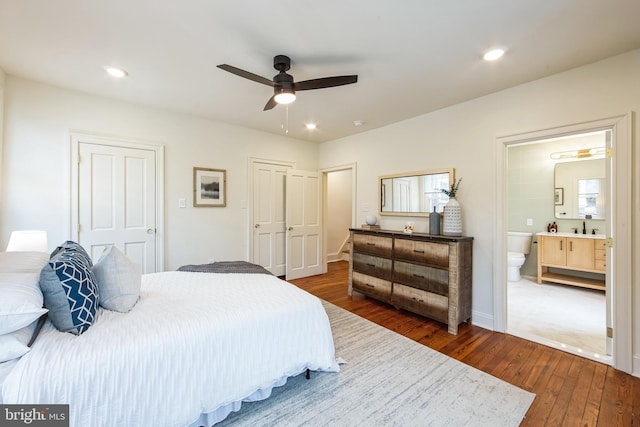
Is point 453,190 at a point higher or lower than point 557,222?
higher

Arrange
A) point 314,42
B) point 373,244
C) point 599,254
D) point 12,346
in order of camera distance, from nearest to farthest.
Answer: point 12,346 → point 314,42 → point 373,244 → point 599,254

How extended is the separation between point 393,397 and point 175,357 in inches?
56.6

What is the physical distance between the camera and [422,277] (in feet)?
10.1

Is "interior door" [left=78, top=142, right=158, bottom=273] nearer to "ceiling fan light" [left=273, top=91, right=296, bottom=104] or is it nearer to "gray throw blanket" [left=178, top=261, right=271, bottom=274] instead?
"gray throw blanket" [left=178, top=261, right=271, bottom=274]

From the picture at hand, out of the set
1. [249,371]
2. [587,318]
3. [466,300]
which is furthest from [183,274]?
[587,318]

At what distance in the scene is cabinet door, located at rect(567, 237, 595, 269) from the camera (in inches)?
155

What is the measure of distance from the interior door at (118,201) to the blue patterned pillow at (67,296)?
2.17 metres

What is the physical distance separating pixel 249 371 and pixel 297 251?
3394mm

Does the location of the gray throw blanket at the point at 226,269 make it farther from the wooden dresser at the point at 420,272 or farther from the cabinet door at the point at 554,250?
the cabinet door at the point at 554,250

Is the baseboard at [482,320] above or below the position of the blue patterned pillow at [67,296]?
below

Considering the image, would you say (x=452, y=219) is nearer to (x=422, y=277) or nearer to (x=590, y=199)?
(x=422, y=277)

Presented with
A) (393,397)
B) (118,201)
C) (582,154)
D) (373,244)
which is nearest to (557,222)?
(582,154)

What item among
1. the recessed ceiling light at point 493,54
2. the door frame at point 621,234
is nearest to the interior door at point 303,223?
the recessed ceiling light at point 493,54

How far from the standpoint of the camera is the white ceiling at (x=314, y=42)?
1.72 metres
